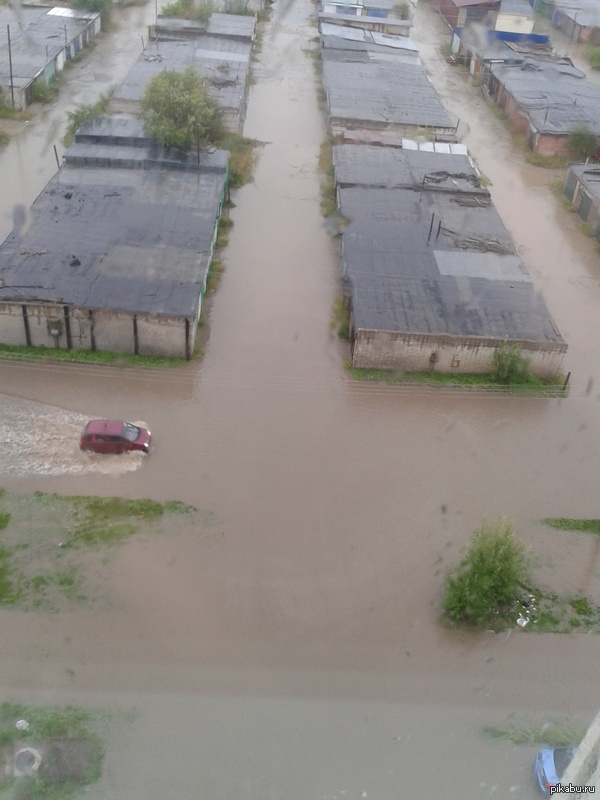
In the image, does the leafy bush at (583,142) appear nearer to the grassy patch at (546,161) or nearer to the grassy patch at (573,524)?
the grassy patch at (546,161)

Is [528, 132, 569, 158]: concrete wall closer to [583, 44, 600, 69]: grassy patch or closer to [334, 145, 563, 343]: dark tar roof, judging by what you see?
[334, 145, 563, 343]: dark tar roof

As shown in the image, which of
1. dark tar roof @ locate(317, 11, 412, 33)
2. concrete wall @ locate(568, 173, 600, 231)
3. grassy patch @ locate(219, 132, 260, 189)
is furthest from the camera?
dark tar roof @ locate(317, 11, 412, 33)

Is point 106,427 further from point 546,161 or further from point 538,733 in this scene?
point 546,161

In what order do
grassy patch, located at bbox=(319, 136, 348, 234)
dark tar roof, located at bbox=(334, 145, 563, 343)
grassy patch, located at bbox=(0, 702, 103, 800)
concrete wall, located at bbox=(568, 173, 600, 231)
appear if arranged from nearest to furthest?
grassy patch, located at bbox=(0, 702, 103, 800)
dark tar roof, located at bbox=(334, 145, 563, 343)
grassy patch, located at bbox=(319, 136, 348, 234)
concrete wall, located at bbox=(568, 173, 600, 231)

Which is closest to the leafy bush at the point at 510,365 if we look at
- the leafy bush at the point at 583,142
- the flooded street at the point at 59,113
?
the flooded street at the point at 59,113

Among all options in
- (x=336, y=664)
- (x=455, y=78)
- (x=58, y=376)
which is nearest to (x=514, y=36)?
(x=455, y=78)

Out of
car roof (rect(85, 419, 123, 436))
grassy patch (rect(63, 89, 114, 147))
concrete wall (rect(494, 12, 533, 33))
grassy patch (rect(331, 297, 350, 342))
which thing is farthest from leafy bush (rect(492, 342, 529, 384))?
concrete wall (rect(494, 12, 533, 33))
